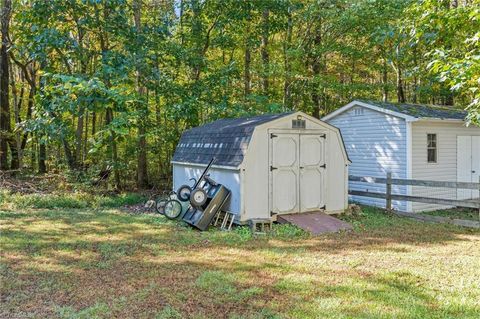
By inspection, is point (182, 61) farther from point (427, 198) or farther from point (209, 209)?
point (427, 198)

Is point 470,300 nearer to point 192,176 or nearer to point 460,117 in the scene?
point 192,176

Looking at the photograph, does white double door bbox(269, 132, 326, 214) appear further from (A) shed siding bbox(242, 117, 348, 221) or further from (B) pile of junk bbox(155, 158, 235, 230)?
(B) pile of junk bbox(155, 158, 235, 230)

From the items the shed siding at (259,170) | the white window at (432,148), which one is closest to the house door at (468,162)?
the white window at (432,148)

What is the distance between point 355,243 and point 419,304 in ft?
8.48

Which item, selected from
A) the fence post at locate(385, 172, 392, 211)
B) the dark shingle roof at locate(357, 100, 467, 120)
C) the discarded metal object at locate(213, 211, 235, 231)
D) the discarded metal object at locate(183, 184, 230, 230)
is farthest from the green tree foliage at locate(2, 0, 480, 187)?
the discarded metal object at locate(213, 211, 235, 231)

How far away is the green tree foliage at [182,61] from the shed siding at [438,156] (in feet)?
4.11

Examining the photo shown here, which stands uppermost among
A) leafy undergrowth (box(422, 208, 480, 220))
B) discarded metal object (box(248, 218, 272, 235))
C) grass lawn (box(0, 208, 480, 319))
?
discarded metal object (box(248, 218, 272, 235))

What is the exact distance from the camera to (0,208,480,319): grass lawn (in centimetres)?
379

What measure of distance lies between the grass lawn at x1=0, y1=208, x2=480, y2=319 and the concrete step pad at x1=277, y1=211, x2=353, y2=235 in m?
0.27

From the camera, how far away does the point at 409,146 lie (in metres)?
9.88

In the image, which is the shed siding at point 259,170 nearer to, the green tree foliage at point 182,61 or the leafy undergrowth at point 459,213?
the green tree foliage at point 182,61

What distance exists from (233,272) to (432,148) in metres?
8.11

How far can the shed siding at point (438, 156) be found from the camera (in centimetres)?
1009

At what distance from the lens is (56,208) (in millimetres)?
9602
